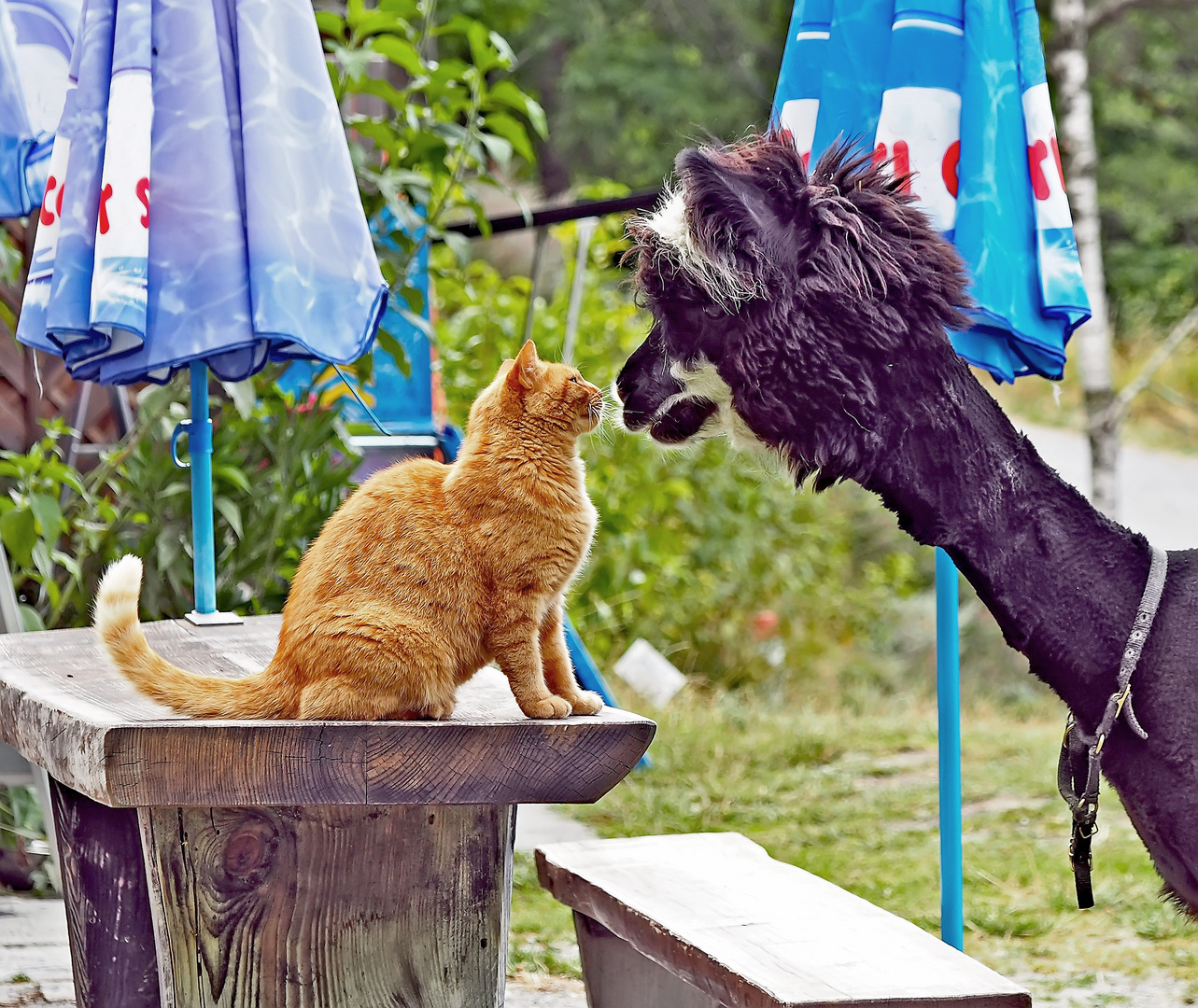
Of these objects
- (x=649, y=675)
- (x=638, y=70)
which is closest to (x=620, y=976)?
(x=649, y=675)

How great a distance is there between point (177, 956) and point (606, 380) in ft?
15.0

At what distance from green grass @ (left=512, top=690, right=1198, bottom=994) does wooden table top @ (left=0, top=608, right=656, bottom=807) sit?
1785mm

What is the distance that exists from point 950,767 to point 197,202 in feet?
→ 5.79

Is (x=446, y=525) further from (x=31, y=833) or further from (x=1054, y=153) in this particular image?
(x=31, y=833)

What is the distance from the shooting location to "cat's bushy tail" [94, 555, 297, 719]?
1.95m

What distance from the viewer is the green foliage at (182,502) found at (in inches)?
151

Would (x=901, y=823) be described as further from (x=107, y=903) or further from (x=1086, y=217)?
(x=1086, y=217)

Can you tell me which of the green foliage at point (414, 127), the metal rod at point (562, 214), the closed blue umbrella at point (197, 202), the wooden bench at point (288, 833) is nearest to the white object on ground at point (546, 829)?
the green foliage at point (414, 127)

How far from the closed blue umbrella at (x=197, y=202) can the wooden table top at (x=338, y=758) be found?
799 millimetres

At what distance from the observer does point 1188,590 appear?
1946 millimetres

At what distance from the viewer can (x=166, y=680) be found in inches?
77.8

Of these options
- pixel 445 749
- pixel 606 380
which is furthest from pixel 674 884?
pixel 606 380

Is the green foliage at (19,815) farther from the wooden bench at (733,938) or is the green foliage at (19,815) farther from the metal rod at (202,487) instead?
the wooden bench at (733,938)

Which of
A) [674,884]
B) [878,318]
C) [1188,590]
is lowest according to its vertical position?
[674,884]
